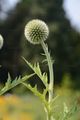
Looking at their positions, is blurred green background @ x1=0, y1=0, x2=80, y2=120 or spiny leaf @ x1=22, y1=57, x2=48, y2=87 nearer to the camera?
spiny leaf @ x1=22, y1=57, x2=48, y2=87

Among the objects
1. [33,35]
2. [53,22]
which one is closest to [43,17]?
[53,22]

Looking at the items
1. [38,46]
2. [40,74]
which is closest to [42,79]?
[40,74]

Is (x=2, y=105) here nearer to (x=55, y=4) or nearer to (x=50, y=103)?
(x=50, y=103)

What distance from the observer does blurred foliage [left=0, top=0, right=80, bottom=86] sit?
106ft

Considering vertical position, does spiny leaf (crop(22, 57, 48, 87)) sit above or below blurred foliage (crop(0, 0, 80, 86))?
above

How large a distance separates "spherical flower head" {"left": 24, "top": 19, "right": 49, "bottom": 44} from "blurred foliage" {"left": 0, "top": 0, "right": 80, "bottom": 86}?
83.6 feet

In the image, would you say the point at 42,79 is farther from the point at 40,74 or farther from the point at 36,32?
the point at 36,32

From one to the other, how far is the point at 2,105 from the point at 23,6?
27.4m

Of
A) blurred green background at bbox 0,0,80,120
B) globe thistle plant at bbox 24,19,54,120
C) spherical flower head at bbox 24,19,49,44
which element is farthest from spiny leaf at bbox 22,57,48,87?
blurred green background at bbox 0,0,80,120

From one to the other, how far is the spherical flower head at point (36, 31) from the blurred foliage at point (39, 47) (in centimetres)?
2548

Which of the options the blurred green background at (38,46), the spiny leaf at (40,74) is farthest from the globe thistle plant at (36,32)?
the blurred green background at (38,46)

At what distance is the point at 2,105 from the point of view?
11.3 m

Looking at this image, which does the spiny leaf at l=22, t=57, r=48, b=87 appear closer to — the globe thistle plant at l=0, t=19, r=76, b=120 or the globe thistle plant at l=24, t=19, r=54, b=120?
the globe thistle plant at l=0, t=19, r=76, b=120

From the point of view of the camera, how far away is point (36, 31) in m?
4.02
